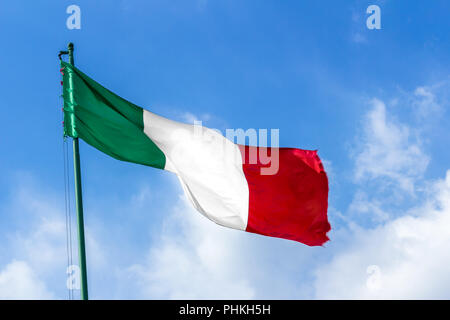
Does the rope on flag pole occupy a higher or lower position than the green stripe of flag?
lower

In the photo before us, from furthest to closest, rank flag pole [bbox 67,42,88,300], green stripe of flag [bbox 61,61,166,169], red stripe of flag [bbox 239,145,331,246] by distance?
red stripe of flag [bbox 239,145,331,246], green stripe of flag [bbox 61,61,166,169], flag pole [bbox 67,42,88,300]

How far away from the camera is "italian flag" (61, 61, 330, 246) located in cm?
1638

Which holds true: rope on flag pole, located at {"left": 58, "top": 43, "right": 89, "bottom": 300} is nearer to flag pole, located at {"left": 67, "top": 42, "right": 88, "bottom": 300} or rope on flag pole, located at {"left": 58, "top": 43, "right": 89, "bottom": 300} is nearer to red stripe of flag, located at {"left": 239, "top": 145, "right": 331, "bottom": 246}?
flag pole, located at {"left": 67, "top": 42, "right": 88, "bottom": 300}

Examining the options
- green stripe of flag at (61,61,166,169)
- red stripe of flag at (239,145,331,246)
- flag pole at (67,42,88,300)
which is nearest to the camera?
flag pole at (67,42,88,300)

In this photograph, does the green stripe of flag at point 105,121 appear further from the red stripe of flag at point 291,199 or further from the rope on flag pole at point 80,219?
the red stripe of flag at point 291,199

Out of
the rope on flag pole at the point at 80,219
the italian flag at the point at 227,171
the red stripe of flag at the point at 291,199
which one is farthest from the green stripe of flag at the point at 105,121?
the red stripe of flag at the point at 291,199

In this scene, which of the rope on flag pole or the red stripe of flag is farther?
the red stripe of flag

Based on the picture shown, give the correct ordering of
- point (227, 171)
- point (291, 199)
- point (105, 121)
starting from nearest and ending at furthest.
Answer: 1. point (105, 121)
2. point (291, 199)
3. point (227, 171)

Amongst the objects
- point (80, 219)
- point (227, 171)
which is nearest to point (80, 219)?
point (80, 219)

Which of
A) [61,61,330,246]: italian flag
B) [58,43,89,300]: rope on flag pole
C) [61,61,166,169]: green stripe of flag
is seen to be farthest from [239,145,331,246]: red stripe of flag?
[58,43,89,300]: rope on flag pole

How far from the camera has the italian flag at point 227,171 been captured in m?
16.4

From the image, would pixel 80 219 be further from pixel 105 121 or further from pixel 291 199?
pixel 291 199

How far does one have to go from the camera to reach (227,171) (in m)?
17.5
